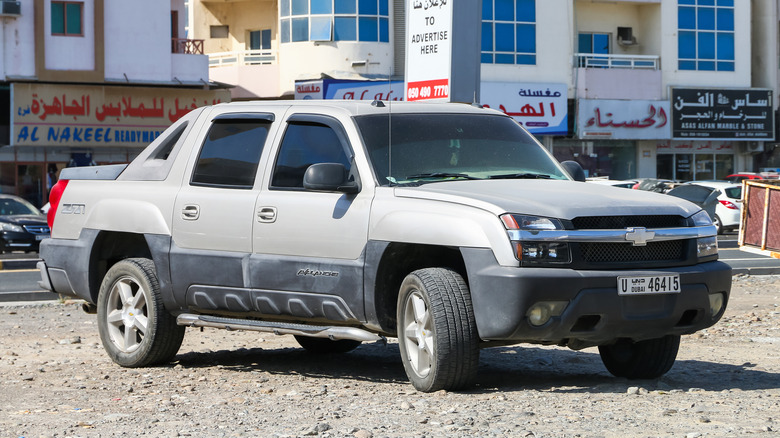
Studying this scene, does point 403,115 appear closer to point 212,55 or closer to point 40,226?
point 40,226

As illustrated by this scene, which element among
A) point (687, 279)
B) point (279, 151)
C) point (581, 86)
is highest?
point (581, 86)

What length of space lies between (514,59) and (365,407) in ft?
134

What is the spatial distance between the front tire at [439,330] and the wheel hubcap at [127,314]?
7.67 ft

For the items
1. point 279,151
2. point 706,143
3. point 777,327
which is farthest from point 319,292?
point 706,143

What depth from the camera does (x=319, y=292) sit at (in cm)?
758

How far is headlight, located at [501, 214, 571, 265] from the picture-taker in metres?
6.62

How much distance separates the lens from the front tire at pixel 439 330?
6816 mm

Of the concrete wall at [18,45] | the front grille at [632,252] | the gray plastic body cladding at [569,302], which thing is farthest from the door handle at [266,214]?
the concrete wall at [18,45]

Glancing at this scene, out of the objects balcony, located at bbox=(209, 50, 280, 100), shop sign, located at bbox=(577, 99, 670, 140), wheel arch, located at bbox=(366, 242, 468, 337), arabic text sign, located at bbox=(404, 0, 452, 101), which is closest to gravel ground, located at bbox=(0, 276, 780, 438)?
wheel arch, located at bbox=(366, 242, 468, 337)

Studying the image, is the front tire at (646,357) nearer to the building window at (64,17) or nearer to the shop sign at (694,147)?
the building window at (64,17)

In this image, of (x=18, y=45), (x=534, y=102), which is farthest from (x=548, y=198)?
(x=534, y=102)

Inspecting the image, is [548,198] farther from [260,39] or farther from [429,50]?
[260,39]

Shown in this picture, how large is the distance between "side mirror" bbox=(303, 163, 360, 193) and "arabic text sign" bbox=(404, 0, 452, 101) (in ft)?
27.3

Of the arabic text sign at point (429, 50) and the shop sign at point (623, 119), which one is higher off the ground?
the shop sign at point (623, 119)
